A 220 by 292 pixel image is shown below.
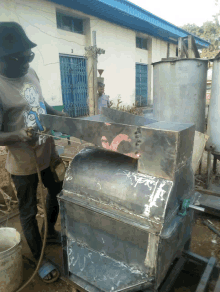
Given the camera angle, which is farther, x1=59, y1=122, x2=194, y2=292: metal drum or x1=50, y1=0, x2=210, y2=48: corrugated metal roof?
x1=50, y1=0, x2=210, y2=48: corrugated metal roof

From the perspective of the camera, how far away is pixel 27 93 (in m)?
1.65

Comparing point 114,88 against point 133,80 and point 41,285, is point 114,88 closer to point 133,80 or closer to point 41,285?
point 133,80

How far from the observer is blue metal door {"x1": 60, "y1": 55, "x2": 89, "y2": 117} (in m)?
6.20

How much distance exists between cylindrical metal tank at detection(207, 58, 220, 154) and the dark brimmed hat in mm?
A: 2415

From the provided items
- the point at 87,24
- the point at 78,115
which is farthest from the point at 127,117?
the point at 87,24

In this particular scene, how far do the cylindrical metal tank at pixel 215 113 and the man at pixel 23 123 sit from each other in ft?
7.34

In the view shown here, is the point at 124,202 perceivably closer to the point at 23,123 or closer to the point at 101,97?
the point at 23,123

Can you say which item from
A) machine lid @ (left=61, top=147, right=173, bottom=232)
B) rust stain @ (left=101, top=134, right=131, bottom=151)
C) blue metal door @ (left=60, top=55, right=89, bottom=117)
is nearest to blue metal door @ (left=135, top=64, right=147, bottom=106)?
blue metal door @ (left=60, top=55, right=89, bottom=117)

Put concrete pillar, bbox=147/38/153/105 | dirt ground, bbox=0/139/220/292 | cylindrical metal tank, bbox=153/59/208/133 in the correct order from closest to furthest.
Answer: dirt ground, bbox=0/139/220/292, cylindrical metal tank, bbox=153/59/208/133, concrete pillar, bbox=147/38/153/105

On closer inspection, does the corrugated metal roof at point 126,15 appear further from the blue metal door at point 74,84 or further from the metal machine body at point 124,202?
the metal machine body at point 124,202

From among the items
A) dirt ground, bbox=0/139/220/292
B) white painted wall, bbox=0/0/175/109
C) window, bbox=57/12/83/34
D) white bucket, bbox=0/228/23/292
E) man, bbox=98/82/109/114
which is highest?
window, bbox=57/12/83/34

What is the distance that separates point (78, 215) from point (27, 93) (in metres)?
1.03

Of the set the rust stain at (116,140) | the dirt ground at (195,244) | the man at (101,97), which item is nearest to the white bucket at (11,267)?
the dirt ground at (195,244)

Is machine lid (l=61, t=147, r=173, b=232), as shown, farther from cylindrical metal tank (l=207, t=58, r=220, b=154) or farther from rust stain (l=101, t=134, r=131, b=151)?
cylindrical metal tank (l=207, t=58, r=220, b=154)
